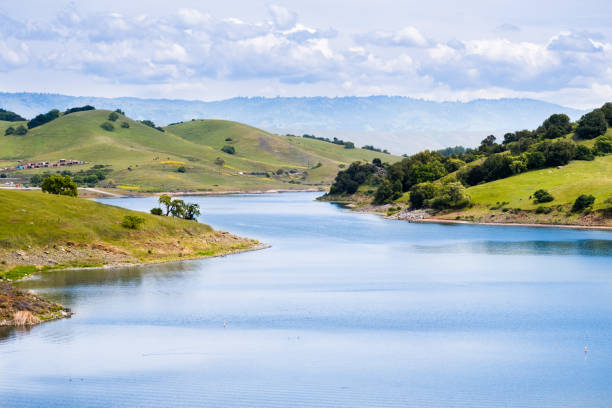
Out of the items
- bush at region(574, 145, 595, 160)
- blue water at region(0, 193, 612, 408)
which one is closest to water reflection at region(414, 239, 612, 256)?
blue water at region(0, 193, 612, 408)

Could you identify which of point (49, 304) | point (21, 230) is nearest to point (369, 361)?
point (49, 304)

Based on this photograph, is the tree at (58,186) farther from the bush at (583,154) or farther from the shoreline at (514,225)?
the bush at (583,154)

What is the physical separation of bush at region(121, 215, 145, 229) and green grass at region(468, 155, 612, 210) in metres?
89.7

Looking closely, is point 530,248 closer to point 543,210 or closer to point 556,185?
point 543,210

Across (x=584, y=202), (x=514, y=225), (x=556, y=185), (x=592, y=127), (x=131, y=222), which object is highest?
(x=592, y=127)

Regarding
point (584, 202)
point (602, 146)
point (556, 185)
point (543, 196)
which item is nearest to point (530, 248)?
point (584, 202)

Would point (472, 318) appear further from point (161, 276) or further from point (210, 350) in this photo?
point (161, 276)

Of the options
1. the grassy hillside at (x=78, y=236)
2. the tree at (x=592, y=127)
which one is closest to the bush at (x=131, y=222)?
the grassy hillside at (x=78, y=236)

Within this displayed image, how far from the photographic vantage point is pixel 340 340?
171ft

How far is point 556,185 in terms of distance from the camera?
516 feet

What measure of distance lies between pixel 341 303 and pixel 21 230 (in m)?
37.9

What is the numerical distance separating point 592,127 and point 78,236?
14421cm

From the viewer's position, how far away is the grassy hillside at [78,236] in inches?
3142

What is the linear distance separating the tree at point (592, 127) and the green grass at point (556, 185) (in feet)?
39.0
